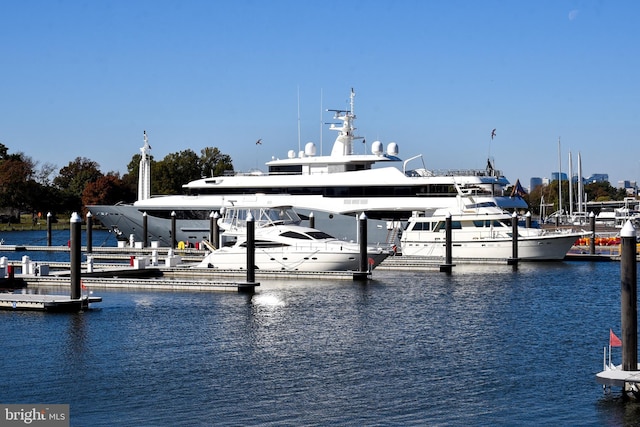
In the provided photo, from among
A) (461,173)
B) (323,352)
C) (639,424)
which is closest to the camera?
(639,424)

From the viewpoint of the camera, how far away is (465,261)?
49906mm

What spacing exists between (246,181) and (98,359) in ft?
126

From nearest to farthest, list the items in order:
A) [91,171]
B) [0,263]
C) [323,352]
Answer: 1. [323,352]
2. [0,263]
3. [91,171]

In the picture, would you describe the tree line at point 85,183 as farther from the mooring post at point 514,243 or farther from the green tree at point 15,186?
the mooring post at point 514,243

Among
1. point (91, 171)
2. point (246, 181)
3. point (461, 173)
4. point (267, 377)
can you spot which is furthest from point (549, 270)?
point (91, 171)

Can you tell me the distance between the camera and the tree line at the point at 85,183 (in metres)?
110

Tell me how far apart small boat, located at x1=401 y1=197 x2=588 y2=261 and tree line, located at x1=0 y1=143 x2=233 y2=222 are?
55.9 m

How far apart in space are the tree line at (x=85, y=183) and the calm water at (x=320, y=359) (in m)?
76.0

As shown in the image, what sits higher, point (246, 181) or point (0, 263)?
point (246, 181)

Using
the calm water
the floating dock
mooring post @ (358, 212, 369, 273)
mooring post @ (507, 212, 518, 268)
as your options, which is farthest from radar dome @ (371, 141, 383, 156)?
the floating dock

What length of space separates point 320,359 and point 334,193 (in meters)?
35.4

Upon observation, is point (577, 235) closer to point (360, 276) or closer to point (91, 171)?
point (360, 276)
